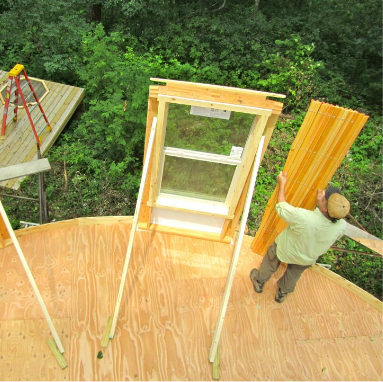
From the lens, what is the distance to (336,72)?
8219 mm

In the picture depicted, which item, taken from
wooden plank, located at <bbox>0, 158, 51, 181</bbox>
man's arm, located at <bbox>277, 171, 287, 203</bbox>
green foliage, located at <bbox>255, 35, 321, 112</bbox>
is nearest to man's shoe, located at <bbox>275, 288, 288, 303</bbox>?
man's arm, located at <bbox>277, 171, 287, 203</bbox>

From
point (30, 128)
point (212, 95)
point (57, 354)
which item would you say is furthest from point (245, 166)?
point (30, 128)

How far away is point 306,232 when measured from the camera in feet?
9.24

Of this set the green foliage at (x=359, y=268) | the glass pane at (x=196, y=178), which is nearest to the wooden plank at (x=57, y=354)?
the glass pane at (x=196, y=178)

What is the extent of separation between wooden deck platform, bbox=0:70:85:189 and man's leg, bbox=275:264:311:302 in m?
4.35

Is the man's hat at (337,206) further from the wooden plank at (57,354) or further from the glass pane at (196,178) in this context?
the wooden plank at (57,354)

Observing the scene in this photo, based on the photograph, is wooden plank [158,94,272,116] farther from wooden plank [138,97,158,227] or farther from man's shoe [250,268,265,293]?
man's shoe [250,268,265,293]

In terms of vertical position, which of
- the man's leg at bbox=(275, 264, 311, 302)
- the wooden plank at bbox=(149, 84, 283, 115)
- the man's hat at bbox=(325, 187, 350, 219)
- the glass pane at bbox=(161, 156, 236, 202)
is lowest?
the man's leg at bbox=(275, 264, 311, 302)

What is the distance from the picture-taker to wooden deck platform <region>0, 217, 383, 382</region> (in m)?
2.87

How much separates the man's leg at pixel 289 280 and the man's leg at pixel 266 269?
13 cm

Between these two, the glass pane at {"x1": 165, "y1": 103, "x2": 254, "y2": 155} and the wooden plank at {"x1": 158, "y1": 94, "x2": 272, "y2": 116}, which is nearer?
the wooden plank at {"x1": 158, "y1": 94, "x2": 272, "y2": 116}

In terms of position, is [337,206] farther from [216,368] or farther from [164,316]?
[164,316]

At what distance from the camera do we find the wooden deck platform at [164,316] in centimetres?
287

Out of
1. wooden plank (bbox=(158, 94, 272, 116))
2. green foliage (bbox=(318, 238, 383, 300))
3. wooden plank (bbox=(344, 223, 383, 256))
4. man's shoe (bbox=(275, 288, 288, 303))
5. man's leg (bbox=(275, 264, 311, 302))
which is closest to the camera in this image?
wooden plank (bbox=(158, 94, 272, 116))
